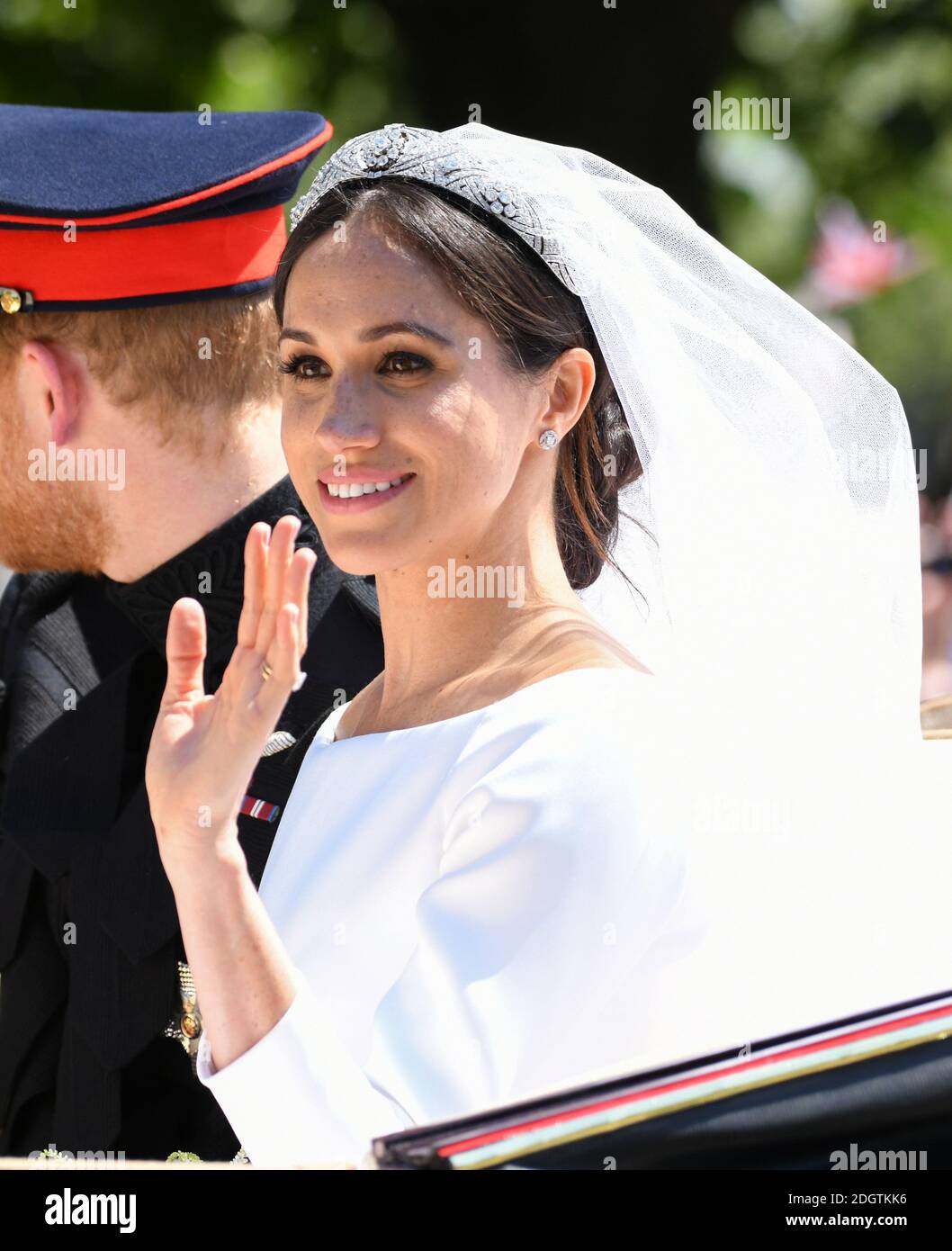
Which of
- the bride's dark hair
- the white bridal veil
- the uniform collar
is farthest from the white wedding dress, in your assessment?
the uniform collar

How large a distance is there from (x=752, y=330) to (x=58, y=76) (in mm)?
5648

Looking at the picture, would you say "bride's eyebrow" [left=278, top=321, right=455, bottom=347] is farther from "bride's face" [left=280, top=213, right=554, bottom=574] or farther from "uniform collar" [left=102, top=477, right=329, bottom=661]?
"uniform collar" [left=102, top=477, right=329, bottom=661]

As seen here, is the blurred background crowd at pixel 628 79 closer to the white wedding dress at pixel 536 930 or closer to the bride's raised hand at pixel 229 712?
the white wedding dress at pixel 536 930

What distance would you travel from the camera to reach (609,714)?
6.11ft

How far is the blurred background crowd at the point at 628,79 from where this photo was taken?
698 cm

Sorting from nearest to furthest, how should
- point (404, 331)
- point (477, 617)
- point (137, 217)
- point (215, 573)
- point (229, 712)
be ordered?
1. point (229, 712)
2. point (404, 331)
3. point (477, 617)
4. point (137, 217)
5. point (215, 573)

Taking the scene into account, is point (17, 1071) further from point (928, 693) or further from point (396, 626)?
point (928, 693)

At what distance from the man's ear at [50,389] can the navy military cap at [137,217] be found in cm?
7

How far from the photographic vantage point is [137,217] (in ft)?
8.14

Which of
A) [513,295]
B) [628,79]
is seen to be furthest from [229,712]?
[628,79]

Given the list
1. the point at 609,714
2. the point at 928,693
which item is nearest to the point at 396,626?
the point at 609,714

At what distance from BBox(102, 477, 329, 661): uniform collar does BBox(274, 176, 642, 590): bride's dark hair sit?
43cm

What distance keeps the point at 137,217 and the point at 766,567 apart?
3.44 feet

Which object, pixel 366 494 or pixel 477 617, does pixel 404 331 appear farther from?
pixel 477 617
